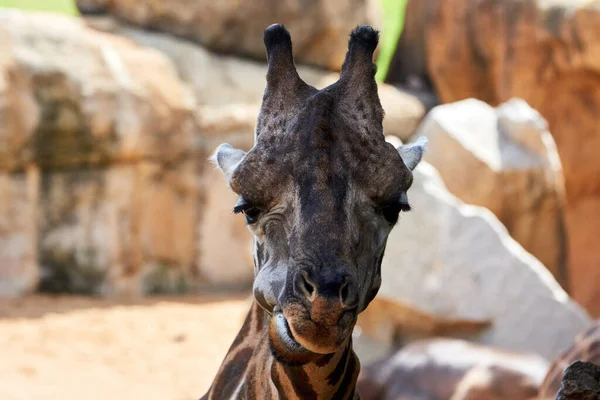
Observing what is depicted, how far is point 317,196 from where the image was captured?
2750mm

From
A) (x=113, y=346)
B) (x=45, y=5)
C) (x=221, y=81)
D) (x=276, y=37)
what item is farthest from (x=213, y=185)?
(x=276, y=37)

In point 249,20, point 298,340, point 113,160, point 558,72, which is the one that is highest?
point 249,20

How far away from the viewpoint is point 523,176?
995 cm

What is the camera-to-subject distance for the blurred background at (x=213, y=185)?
823cm

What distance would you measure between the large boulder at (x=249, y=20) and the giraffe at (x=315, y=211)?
11369 mm

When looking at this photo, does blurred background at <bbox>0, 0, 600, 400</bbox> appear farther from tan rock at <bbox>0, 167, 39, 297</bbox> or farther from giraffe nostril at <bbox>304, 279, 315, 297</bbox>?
giraffe nostril at <bbox>304, 279, 315, 297</bbox>

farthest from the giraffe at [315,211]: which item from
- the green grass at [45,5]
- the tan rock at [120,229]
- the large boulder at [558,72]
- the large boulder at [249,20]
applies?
the green grass at [45,5]

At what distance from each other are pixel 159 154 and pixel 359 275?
407 inches

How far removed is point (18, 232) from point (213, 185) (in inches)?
106

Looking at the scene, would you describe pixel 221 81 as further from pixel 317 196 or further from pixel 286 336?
pixel 286 336

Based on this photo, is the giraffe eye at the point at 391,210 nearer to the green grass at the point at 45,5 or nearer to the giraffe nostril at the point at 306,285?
the giraffe nostril at the point at 306,285

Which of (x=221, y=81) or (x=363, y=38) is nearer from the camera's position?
(x=363, y=38)

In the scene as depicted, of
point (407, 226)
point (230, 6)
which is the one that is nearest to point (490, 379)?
point (407, 226)

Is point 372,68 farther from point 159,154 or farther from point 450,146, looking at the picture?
point 159,154
